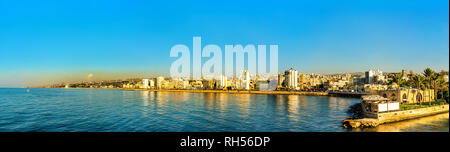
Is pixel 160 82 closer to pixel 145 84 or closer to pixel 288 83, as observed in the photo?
pixel 145 84

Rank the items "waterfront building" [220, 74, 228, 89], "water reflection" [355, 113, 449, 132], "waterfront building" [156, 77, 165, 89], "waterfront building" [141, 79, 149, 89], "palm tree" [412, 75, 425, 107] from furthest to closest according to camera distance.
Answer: "waterfront building" [141, 79, 149, 89] → "waterfront building" [156, 77, 165, 89] → "waterfront building" [220, 74, 228, 89] → "palm tree" [412, 75, 425, 107] → "water reflection" [355, 113, 449, 132]

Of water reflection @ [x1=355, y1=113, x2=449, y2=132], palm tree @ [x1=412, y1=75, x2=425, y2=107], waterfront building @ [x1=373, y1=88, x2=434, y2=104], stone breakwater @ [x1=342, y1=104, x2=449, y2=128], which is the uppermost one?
palm tree @ [x1=412, y1=75, x2=425, y2=107]

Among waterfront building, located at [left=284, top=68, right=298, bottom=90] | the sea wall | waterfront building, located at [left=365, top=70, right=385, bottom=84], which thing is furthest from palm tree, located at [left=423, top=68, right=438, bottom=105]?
waterfront building, located at [left=284, top=68, right=298, bottom=90]

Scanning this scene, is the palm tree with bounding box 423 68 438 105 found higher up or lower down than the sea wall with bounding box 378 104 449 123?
higher up

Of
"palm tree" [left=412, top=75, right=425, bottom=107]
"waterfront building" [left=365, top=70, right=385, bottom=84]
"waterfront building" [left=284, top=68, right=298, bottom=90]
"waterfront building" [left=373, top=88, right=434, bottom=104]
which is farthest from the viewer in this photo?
"waterfront building" [left=284, top=68, right=298, bottom=90]

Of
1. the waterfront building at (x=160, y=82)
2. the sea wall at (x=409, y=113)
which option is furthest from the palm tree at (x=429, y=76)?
the waterfront building at (x=160, y=82)

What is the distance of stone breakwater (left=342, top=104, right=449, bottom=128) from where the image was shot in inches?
686

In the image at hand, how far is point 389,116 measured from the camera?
19.4 metres

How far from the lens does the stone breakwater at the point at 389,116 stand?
57.2 ft

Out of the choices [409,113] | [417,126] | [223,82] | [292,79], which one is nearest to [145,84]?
[223,82]

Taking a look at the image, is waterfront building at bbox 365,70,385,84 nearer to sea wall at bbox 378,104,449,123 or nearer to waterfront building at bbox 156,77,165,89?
sea wall at bbox 378,104,449,123

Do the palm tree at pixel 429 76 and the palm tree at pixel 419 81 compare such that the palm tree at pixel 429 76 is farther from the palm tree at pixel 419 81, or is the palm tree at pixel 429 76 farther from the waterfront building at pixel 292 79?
the waterfront building at pixel 292 79
